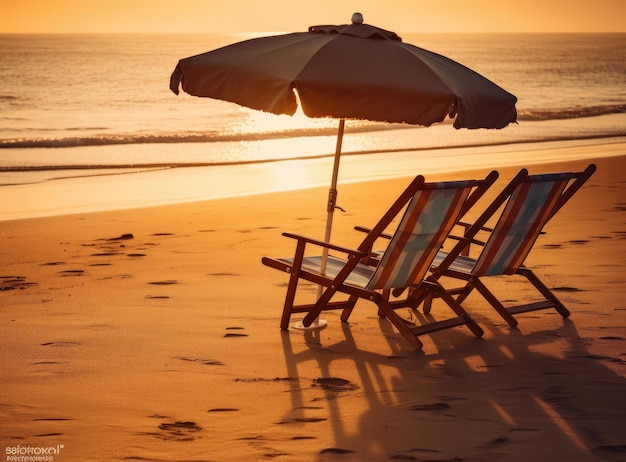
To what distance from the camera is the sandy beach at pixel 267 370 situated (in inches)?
169

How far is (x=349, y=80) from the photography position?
5.32 metres

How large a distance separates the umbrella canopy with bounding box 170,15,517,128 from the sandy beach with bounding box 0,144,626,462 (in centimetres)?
136

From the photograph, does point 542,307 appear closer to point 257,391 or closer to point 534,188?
point 534,188

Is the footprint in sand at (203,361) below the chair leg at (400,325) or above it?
below

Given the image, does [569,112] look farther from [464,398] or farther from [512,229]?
[464,398]

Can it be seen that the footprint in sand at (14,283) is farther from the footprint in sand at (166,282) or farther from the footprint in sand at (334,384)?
the footprint in sand at (334,384)

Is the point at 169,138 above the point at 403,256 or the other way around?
the other way around

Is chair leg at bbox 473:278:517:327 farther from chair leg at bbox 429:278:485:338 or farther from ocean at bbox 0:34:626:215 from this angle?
ocean at bbox 0:34:626:215

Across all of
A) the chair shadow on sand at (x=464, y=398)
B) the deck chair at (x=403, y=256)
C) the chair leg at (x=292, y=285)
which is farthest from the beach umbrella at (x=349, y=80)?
the chair shadow on sand at (x=464, y=398)

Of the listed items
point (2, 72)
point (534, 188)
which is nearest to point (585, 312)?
point (534, 188)

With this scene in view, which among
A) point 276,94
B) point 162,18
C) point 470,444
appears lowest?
point 470,444

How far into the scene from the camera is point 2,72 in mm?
58969

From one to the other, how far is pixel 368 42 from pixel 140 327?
7.25 feet

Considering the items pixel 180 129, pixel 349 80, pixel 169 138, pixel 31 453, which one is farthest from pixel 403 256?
pixel 180 129
